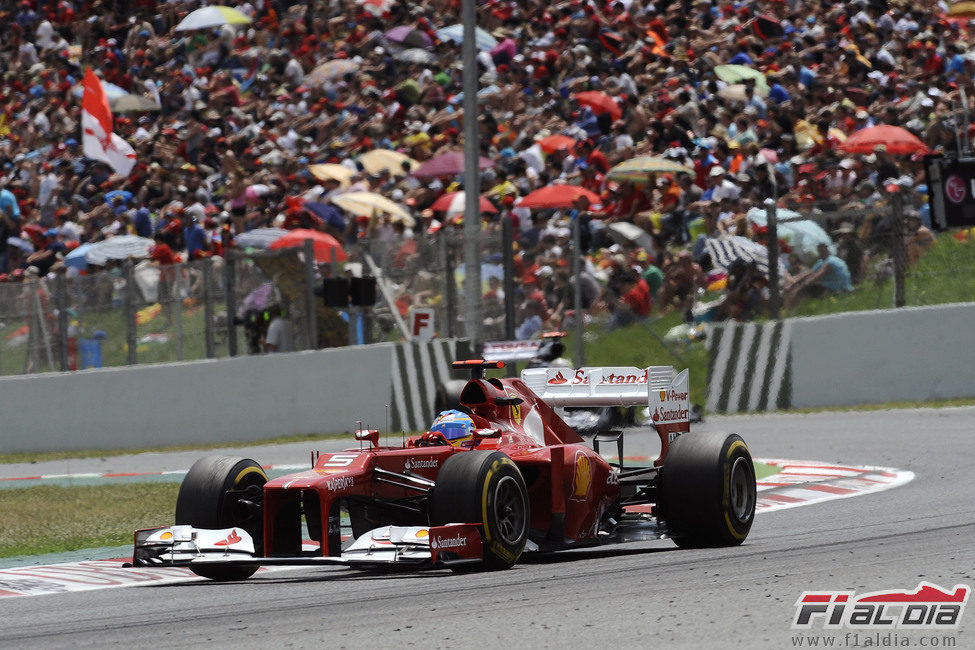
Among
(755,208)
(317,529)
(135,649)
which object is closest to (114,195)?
(755,208)

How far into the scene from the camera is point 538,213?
2122 centimetres

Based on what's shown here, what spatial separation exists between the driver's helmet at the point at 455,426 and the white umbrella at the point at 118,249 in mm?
14367

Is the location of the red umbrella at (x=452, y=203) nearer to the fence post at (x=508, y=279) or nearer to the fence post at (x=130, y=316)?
the fence post at (x=508, y=279)

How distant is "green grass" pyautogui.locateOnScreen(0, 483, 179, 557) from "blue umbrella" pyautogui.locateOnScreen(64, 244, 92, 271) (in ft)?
26.4

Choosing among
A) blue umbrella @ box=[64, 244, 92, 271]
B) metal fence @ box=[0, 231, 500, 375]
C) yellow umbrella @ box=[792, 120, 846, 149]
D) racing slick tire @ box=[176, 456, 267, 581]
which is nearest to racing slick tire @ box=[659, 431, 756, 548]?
racing slick tire @ box=[176, 456, 267, 581]

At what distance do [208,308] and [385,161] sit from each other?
509cm

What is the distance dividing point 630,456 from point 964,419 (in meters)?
3.61

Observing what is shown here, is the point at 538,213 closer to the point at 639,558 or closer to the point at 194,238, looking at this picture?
the point at 194,238

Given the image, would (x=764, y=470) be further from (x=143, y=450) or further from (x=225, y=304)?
(x=143, y=450)

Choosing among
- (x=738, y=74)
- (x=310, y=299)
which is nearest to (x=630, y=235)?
(x=310, y=299)

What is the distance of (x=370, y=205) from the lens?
73.3 feet

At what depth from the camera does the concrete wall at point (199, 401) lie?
2038 cm

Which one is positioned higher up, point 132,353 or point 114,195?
point 114,195

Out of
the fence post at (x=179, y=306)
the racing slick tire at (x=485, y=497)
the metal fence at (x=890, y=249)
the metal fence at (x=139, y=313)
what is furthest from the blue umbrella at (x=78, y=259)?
the racing slick tire at (x=485, y=497)
